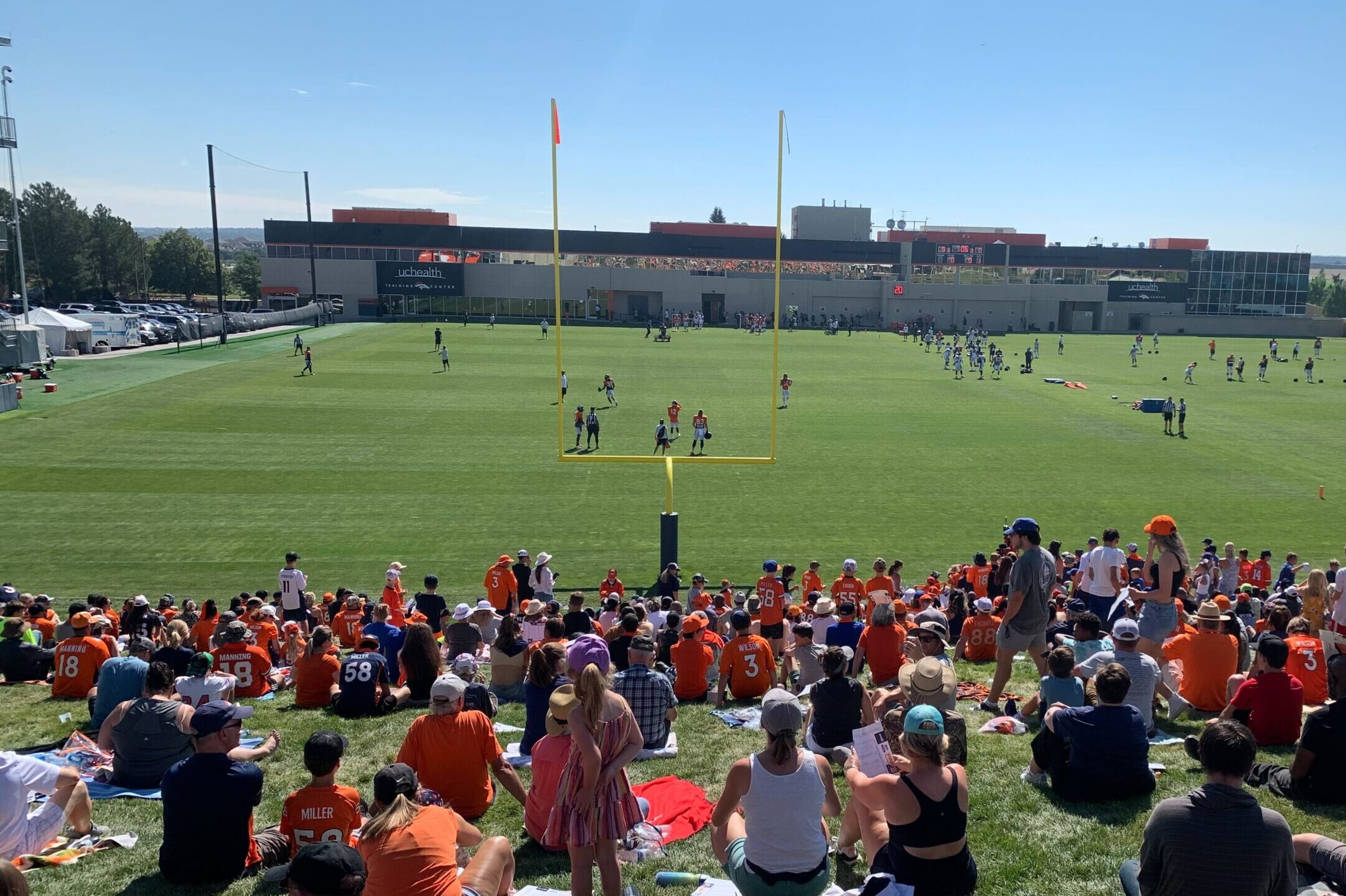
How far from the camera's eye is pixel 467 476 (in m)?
26.5

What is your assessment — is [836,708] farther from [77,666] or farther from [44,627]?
[44,627]

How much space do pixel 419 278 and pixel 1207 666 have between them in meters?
75.2

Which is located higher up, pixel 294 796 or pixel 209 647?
pixel 294 796

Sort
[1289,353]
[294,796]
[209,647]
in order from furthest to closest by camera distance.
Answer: [1289,353] → [209,647] → [294,796]

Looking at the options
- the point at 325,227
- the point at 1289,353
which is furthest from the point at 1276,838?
the point at 325,227

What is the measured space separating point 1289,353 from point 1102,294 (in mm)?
24240

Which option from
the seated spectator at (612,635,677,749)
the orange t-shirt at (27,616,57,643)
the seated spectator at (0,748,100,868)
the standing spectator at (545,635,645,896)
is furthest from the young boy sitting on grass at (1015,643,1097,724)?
the orange t-shirt at (27,616,57,643)

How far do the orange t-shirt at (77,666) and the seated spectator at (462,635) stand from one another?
342 centimetres

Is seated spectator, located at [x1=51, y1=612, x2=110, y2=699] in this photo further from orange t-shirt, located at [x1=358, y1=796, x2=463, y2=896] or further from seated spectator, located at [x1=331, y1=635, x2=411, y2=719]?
orange t-shirt, located at [x1=358, y1=796, x2=463, y2=896]

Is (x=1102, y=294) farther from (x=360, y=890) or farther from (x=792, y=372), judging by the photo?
(x=360, y=890)

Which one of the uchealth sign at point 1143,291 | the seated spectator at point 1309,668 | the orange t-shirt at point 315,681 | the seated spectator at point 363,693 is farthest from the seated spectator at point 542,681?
the uchealth sign at point 1143,291

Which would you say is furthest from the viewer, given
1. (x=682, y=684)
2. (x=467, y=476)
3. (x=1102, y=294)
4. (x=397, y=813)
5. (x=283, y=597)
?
(x=1102, y=294)

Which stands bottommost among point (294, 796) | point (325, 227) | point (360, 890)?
point (294, 796)

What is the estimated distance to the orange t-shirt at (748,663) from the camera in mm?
8711
